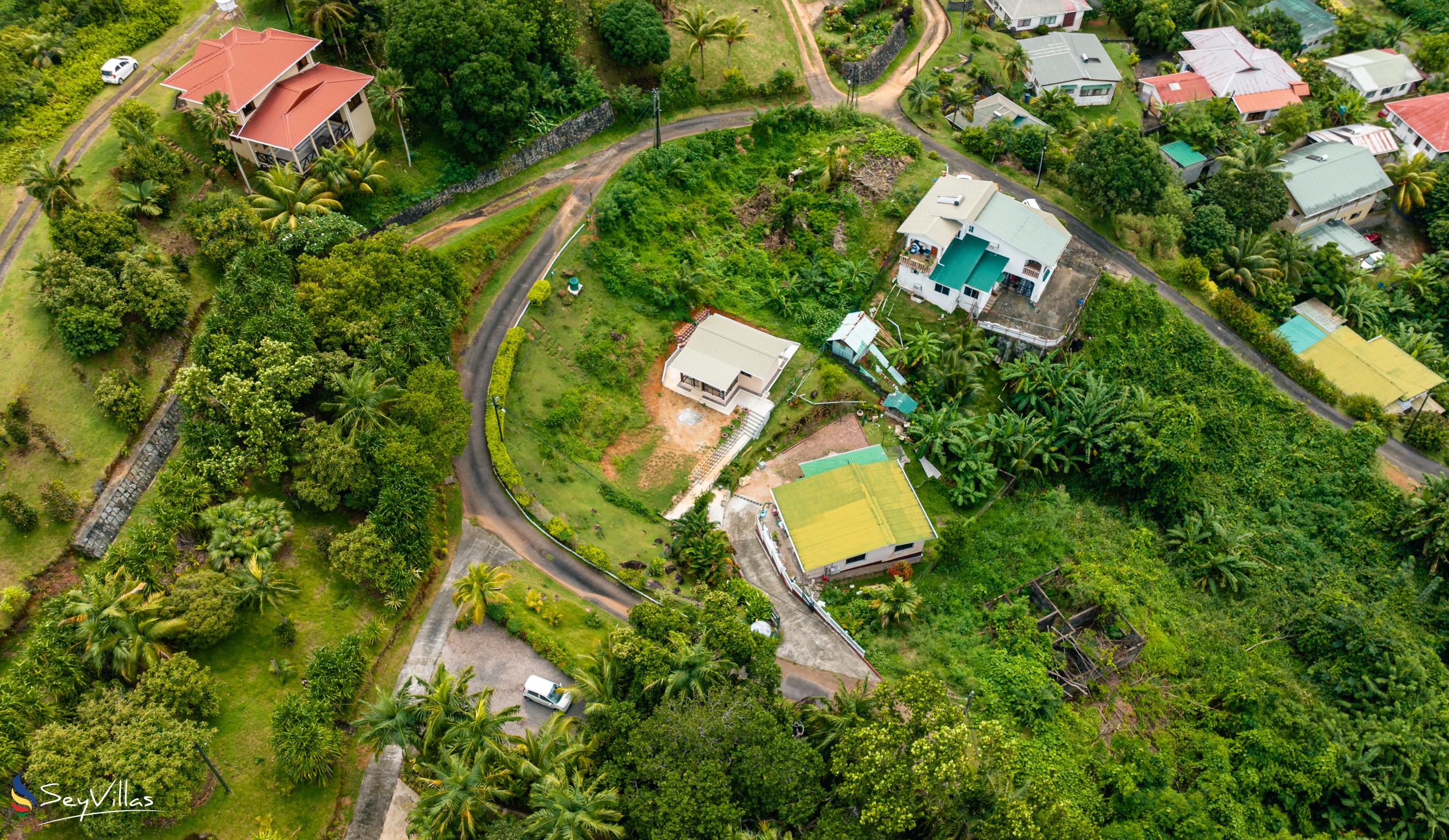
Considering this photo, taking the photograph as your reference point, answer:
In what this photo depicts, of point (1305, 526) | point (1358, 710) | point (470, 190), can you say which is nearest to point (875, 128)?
point (470, 190)

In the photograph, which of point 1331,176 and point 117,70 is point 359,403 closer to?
point 117,70

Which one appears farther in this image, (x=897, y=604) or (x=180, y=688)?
(x=897, y=604)

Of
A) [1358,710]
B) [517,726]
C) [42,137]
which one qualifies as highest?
[42,137]

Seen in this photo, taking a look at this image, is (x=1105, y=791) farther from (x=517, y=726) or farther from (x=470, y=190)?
(x=470, y=190)

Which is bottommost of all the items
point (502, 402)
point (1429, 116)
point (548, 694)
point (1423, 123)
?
point (1423, 123)

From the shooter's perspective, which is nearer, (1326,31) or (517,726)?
(517,726)

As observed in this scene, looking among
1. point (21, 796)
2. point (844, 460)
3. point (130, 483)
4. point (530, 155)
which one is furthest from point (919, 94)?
point (21, 796)

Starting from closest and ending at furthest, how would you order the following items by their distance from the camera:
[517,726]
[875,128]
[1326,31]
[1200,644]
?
[517,726]
[1200,644]
[875,128]
[1326,31]
